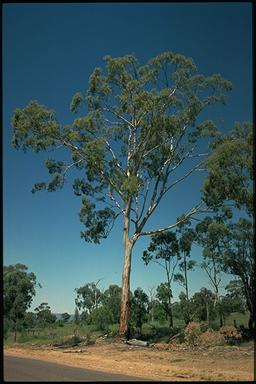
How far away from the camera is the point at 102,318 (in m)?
46.6

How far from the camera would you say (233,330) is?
29031 mm

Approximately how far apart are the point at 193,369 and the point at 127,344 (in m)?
9.42

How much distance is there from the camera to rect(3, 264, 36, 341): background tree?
5244cm

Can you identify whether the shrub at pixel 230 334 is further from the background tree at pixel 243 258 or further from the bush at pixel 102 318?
the bush at pixel 102 318

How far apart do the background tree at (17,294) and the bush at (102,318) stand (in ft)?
28.2

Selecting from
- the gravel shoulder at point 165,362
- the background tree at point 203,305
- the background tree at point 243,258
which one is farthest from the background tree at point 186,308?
the gravel shoulder at point 165,362

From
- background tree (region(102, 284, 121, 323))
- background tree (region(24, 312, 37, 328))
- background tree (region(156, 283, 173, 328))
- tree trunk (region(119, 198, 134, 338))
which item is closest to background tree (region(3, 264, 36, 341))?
background tree (region(24, 312, 37, 328))

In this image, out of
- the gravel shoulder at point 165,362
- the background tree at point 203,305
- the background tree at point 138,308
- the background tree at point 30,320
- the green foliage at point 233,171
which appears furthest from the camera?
the background tree at point 30,320

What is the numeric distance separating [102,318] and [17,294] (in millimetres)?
11320

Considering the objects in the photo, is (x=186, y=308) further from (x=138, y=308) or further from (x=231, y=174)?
(x=231, y=174)

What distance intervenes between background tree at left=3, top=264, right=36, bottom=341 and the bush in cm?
861

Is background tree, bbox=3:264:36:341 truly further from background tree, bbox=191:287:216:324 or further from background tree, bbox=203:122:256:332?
background tree, bbox=203:122:256:332

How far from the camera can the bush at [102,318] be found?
44888 millimetres

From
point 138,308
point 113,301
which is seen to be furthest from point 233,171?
point 113,301
